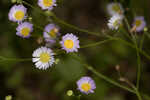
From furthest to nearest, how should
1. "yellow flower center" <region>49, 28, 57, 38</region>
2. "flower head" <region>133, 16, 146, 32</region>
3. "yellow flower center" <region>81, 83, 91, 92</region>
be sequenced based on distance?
1. "flower head" <region>133, 16, 146, 32</region>
2. "yellow flower center" <region>49, 28, 57, 38</region>
3. "yellow flower center" <region>81, 83, 91, 92</region>

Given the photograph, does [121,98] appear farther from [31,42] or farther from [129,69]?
[31,42]

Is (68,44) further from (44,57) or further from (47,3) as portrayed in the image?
(47,3)

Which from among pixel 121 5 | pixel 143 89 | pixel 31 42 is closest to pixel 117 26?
pixel 121 5

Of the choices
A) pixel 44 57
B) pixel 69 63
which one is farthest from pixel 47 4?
pixel 69 63

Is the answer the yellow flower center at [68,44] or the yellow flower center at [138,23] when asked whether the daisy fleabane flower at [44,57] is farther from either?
the yellow flower center at [138,23]

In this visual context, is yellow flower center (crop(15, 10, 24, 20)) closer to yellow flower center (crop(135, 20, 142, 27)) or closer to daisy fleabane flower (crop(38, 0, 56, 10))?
daisy fleabane flower (crop(38, 0, 56, 10))

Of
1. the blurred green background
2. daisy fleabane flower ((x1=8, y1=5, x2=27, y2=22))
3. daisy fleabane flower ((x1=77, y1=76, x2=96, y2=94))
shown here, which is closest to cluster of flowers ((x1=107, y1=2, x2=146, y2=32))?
the blurred green background

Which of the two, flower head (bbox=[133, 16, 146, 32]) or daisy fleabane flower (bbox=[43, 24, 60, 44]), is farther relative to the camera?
flower head (bbox=[133, 16, 146, 32])
